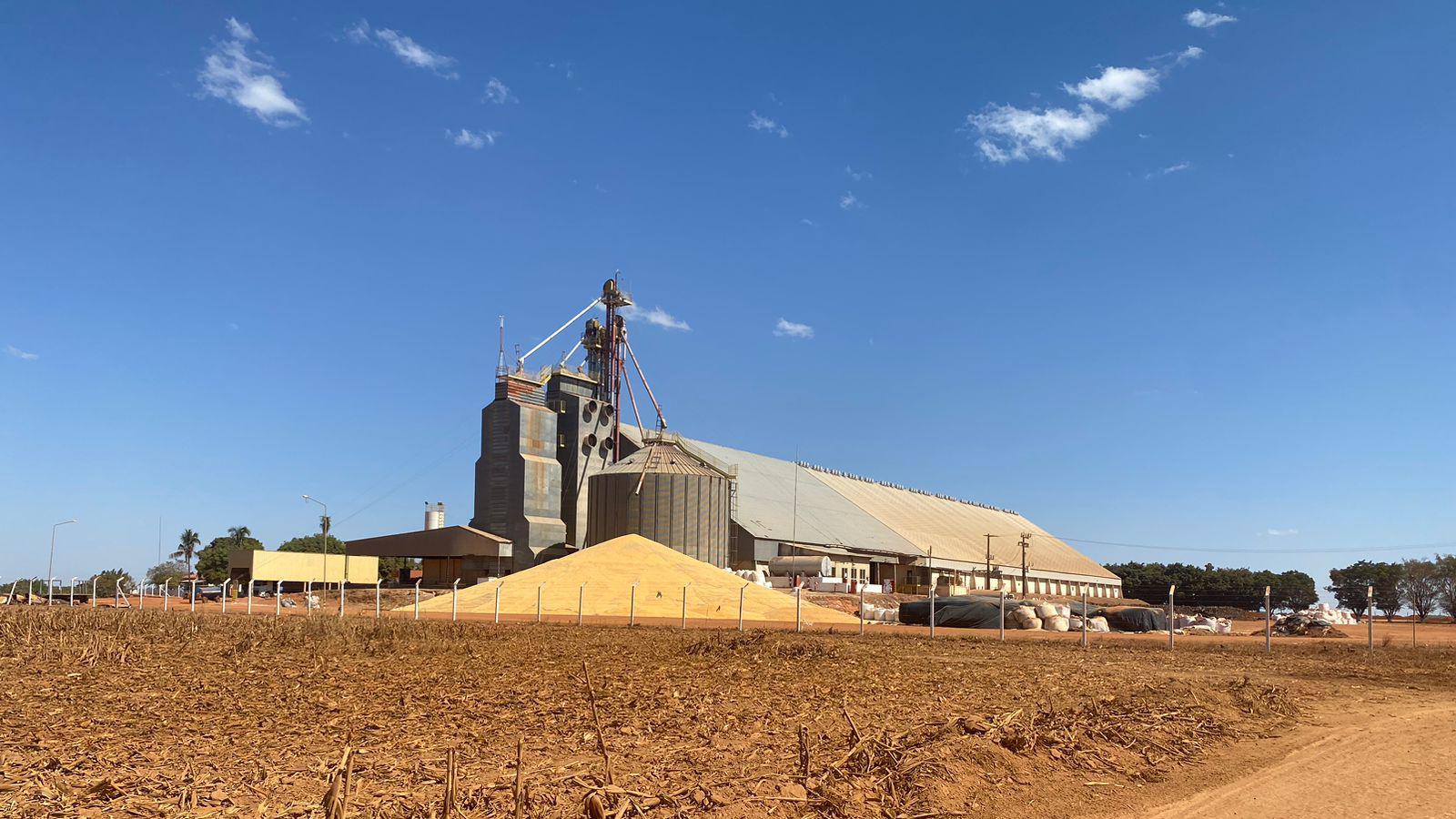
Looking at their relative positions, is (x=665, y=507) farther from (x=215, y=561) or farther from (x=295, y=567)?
(x=215, y=561)

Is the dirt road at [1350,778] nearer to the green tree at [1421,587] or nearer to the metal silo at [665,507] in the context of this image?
the metal silo at [665,507]

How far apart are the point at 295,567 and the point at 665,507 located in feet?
105

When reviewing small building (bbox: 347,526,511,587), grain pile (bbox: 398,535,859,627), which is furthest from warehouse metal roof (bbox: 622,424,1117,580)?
grain pile (bbox: 398,535,859,627)

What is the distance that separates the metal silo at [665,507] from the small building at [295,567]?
20.7m

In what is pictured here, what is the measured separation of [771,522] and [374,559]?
4002 cm

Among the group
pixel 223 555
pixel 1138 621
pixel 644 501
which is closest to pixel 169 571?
pixel 223 555

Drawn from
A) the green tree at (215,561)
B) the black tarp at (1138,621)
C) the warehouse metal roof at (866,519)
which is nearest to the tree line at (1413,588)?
the warehouse metal roof at (866,519)

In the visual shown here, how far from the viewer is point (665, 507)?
85750 mm

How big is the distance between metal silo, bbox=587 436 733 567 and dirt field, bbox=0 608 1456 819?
62784 millimetres

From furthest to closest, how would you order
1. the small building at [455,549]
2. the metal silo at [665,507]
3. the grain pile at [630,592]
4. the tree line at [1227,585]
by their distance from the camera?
the tree line at [1227,585] → the small building at [455,549] → the metal silo at [665,507] → the grain pile at [630,592]

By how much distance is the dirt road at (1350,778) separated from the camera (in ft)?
32.3

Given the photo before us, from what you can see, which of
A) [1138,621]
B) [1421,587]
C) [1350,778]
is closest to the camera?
[1350,778]

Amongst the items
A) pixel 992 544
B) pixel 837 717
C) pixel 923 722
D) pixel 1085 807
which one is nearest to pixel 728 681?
pixel 837 717

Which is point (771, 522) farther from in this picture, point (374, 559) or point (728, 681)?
point (728, 681)
